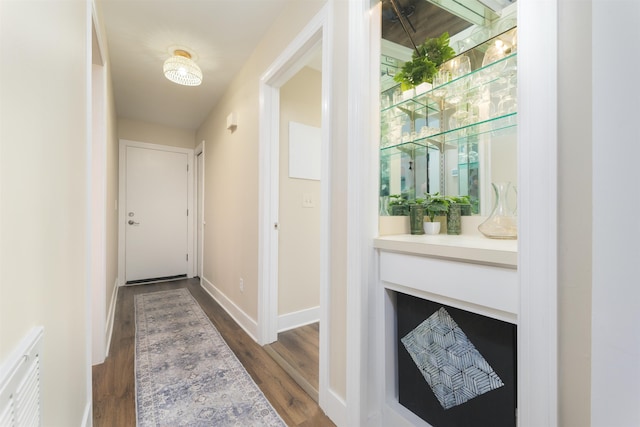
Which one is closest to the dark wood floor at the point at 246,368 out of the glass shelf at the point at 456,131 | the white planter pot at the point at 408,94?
the glass shelf at the point at 456,131

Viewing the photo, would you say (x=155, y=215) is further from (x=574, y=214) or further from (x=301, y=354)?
(x=574, y=214)

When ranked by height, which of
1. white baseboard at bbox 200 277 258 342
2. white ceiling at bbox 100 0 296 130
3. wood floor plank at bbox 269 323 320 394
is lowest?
wood floor plank at bbox 269 323 320 394

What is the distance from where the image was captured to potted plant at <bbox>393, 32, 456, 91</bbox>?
125cm

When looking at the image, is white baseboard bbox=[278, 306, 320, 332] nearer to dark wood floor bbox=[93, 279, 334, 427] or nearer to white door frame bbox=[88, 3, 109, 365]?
dark wood floor bbox=[93, 279, 334, 427]

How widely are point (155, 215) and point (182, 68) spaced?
2.62m

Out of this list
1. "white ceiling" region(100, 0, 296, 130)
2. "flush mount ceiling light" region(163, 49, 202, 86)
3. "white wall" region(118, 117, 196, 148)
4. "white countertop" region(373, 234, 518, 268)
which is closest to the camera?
"white countertop" region(373, 234, 518, 268)

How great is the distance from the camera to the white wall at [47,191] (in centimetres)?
55

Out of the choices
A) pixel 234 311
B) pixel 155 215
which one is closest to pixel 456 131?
pixel 234 311

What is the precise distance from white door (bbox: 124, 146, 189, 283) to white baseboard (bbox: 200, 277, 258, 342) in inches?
40.0

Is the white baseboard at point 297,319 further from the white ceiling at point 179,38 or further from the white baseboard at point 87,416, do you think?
the white ceiling at point 179,38

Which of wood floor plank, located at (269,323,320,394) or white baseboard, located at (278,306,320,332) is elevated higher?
white baseboard, located at (278,306,320,332)

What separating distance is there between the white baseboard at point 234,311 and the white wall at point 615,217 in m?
2.04

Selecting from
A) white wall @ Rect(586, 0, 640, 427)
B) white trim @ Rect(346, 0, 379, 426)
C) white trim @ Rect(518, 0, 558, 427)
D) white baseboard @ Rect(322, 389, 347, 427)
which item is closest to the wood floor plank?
white baseboard @ Rect(322, 389, 347, 427)

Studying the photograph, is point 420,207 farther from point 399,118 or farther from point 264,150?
point 264,150
